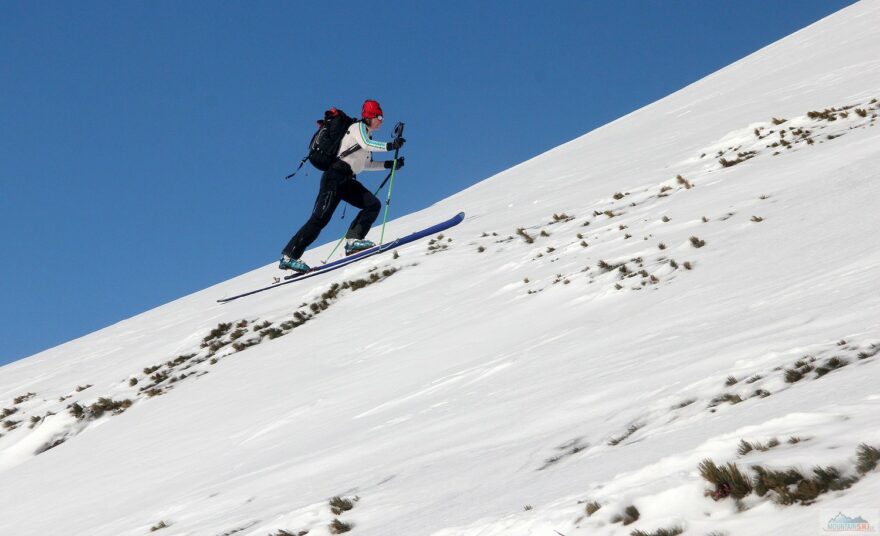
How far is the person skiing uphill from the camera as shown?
15.5 m

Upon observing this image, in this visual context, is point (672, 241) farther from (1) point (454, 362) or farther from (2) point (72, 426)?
(2) point (72, 426)

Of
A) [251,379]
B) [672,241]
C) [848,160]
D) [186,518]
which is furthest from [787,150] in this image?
[186,518]

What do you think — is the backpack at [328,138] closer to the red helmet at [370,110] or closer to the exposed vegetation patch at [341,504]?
the red helmet at [370,110]

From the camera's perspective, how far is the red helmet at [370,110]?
15430 millimetres

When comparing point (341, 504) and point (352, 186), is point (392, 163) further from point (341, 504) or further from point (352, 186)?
point (341, 504)

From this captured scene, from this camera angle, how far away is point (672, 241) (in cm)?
1083

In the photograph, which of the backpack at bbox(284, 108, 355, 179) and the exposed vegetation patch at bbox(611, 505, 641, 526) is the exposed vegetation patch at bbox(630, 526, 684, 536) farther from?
the backpack at bbox(284, 108, 355, 179)

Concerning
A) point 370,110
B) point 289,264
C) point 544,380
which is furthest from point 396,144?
point 544,380

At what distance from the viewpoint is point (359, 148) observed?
51.8 feet

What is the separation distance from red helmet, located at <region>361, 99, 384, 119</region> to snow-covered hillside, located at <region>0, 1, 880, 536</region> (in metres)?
2.81

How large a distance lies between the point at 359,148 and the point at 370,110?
761mm

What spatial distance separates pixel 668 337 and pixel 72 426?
9.43 meters

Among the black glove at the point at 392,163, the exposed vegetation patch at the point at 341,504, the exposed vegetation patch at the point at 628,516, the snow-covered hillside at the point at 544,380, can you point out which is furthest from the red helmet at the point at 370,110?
the exposed vegetation patch at the point at 628,516

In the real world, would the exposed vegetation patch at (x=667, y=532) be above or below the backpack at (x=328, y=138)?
below
